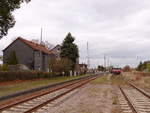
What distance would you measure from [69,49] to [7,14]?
45.9m

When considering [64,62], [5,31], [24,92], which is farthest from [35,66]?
[24,92]

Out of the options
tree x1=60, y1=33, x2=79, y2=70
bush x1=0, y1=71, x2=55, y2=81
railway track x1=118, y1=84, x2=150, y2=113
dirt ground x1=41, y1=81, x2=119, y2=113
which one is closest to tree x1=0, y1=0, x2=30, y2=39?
bush x1=0, y1=71, x2=55, y2=81

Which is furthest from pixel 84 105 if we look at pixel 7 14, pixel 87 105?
pixel 7 14

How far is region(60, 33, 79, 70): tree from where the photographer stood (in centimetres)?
7100

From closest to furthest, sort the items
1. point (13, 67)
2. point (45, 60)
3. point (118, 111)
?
point (118, 111), point (13, 67), point (45, 60)

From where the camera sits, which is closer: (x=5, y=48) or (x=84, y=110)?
(x=84, y=110)

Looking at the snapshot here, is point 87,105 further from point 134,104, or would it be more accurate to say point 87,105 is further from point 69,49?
point 69,49

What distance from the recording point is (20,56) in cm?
6912

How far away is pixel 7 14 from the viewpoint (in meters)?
25.5

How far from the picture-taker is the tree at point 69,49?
71.0 meters

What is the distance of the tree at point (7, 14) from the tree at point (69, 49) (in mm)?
43658

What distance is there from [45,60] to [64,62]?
20214 mm

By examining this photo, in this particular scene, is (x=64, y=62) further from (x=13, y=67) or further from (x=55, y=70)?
(x=13, y=67)

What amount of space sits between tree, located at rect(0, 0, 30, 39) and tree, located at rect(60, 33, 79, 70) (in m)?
43.7
